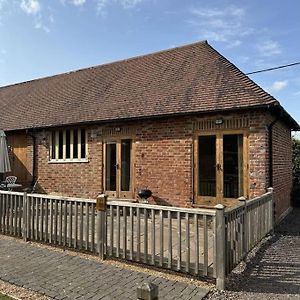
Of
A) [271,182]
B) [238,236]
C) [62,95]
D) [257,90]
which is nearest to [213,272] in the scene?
[238,236]

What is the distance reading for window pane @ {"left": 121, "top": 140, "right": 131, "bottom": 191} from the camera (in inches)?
444

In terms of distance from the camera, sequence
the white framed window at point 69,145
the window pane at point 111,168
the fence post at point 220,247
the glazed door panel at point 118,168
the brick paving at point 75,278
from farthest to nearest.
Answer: the white framed window at point 69,145
the window pane at point 111,168
the glazed door panel at point 118,168
the fence post at point 220,247
the brick paving at point 75,278

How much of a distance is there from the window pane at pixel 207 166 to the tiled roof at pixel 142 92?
988 millimetres

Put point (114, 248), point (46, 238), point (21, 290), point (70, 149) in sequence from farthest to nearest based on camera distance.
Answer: point (70, 149) → point (46, 238) → point (114, 248) → point (21, 290)

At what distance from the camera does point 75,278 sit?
5.04m

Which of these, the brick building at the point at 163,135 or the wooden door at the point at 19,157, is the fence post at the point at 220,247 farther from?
the wooden door at the point at 19,157

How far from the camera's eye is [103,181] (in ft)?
38.6

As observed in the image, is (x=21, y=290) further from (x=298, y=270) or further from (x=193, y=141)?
(x=193, y=141)

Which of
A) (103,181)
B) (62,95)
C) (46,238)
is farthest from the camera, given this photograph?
(62,95)

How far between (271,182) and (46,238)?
20.2ft

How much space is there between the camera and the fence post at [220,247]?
465cm

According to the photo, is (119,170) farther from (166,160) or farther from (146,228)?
(146,228)

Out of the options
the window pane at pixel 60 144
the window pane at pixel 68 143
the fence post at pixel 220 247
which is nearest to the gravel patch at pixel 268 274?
the fence post at pixel 220 247

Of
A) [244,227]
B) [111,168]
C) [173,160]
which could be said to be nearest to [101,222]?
[244,227]
